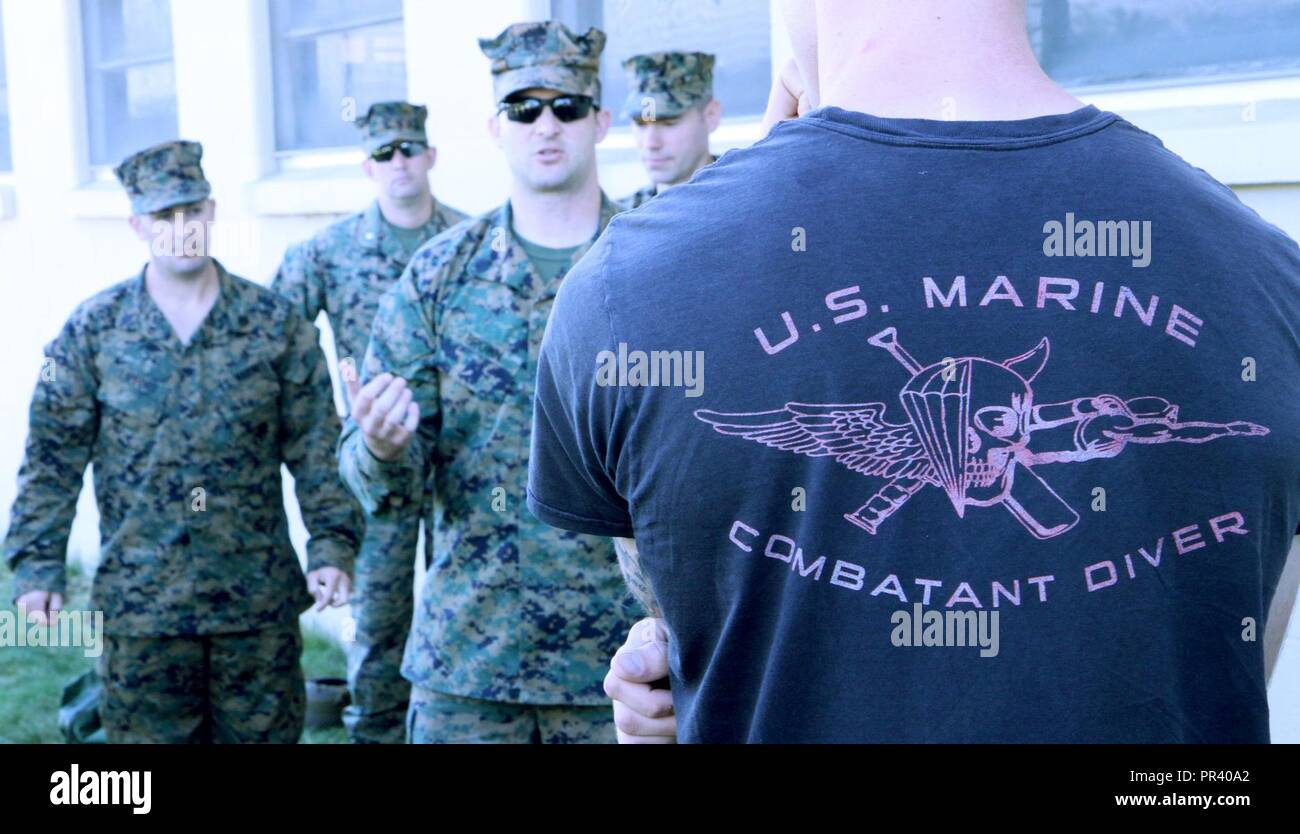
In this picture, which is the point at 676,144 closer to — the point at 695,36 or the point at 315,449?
the point at 695,36

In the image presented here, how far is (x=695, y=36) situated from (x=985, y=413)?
16.6 ft

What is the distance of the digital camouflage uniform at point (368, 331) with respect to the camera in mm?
5402

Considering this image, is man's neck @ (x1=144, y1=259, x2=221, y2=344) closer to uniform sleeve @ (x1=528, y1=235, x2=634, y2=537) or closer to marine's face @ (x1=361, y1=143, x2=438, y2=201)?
marine's face @ (x1=361, y1=143, x2=438, y2=201)

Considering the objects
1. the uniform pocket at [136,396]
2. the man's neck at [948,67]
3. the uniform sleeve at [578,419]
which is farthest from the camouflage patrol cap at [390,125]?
the man's neck at [948,67]

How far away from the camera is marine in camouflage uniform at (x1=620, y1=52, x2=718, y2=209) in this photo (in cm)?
545

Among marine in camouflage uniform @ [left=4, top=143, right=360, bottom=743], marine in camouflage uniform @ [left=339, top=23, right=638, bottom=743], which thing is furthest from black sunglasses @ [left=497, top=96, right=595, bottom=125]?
marine in camouflage uniform @ [left=4, top=143, right=360, bottom=743]

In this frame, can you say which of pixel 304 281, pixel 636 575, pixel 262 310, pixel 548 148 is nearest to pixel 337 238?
pixel 304 281

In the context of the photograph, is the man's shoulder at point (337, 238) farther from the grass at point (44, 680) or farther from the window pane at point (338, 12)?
the grass at point (44, 680)

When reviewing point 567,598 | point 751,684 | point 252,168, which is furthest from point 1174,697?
point 252,168

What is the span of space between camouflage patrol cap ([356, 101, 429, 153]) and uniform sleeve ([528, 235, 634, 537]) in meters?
4.86

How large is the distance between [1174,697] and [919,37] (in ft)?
2.00

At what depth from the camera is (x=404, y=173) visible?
241 inches

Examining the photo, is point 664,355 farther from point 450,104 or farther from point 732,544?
point 450,104

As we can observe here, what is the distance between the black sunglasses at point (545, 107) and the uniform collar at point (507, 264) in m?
0.50
